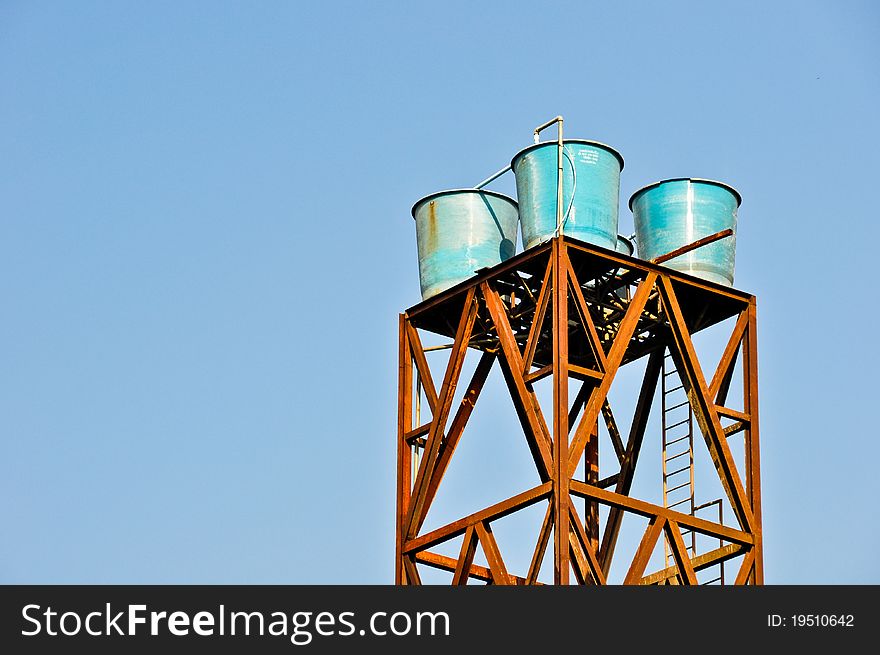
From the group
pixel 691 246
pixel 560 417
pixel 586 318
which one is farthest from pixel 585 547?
pixel 691 246

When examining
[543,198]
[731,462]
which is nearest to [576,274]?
[543,198]

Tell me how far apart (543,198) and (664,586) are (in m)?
7.43

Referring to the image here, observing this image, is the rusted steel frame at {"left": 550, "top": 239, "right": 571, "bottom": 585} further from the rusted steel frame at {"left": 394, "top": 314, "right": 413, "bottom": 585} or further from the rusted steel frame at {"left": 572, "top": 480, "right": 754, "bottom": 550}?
the rusted steel frame at {"left": 394, "top": 314, "right": 413, "bottom": 585}

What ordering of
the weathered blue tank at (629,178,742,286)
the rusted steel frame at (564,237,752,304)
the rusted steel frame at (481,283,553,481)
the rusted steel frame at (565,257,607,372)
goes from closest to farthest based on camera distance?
the rusted steel frame at (481,283,553,481), the rusted steel frame at (565,257,607,372), the rusted steel frame at (564,237,752,304), the weathered blue tank at (629,178,742,286)

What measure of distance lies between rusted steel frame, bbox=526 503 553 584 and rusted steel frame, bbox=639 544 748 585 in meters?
2.66

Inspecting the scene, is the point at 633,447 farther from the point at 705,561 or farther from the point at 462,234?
the point at 462,234

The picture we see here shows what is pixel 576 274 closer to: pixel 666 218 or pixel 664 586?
pixel 666 218

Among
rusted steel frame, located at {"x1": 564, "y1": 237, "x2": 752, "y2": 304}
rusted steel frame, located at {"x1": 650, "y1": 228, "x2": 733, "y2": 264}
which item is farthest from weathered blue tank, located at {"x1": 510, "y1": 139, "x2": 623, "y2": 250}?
rusted steel frame, located at {"x1": 650, "y1": 228, "x2": 733, "y2": 264}

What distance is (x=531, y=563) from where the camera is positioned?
3912cm

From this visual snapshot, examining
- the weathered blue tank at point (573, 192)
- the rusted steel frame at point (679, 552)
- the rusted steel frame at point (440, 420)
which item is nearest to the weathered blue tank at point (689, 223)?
the weathered blue tank at point (573, 192)

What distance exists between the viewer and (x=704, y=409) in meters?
41.7

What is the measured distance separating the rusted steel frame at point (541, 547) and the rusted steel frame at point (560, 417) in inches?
5.0

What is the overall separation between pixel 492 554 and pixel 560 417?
8.86ft

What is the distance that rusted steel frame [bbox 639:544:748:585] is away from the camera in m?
41.1
